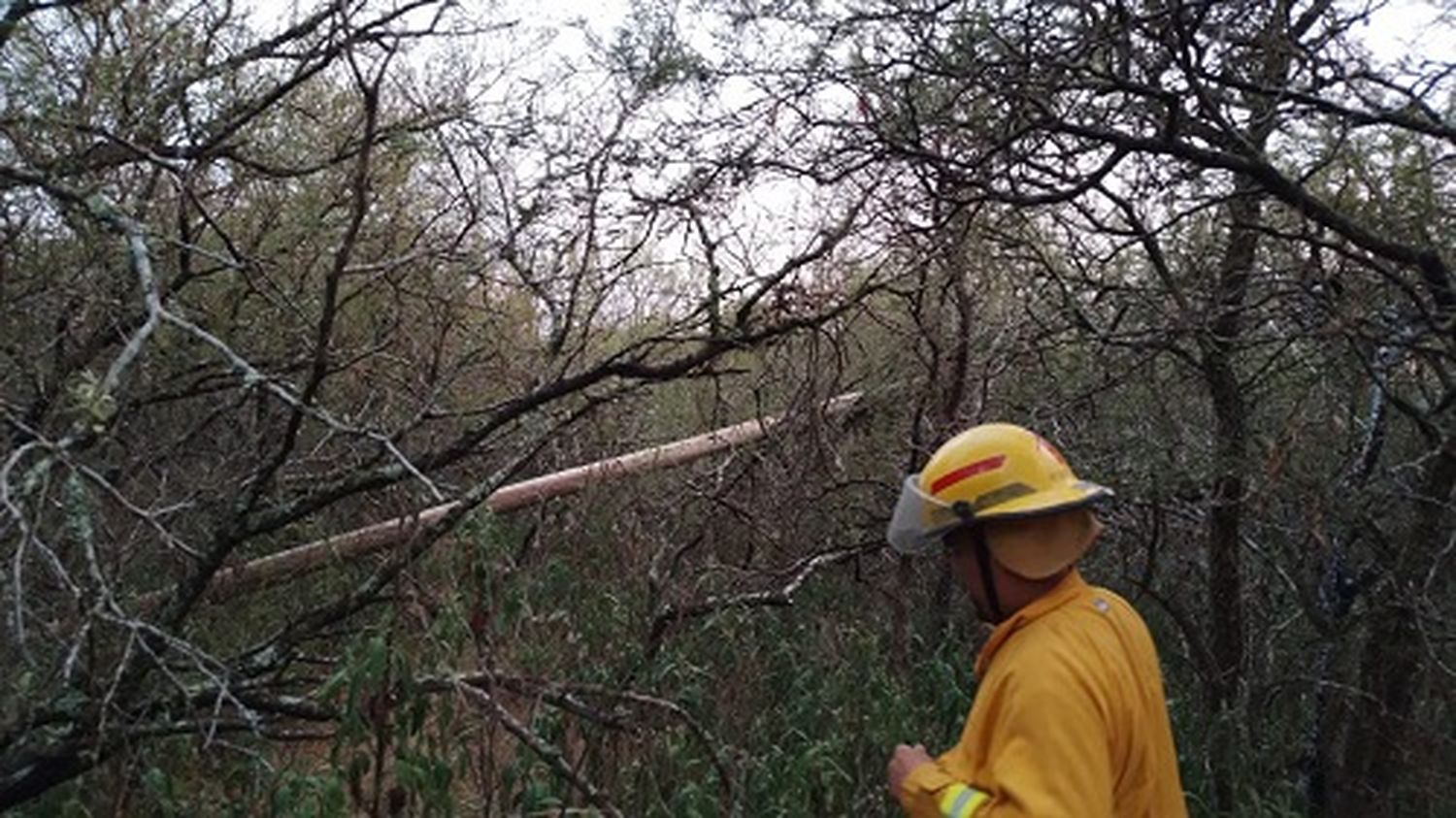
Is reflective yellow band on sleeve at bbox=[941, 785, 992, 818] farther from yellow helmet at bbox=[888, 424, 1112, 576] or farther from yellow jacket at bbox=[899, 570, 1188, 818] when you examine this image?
yellow helmet at bbox=[888, 424, 1112, 576]

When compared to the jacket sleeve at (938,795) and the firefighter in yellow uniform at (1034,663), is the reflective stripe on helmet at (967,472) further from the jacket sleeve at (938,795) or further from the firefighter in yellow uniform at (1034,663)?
the jacket sleeve at (938,795)

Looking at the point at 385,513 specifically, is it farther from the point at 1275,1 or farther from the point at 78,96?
the point at 1275,1

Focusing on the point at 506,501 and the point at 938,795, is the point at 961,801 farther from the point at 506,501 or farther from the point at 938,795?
the point at 506,501

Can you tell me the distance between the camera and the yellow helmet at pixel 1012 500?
7.96 feet

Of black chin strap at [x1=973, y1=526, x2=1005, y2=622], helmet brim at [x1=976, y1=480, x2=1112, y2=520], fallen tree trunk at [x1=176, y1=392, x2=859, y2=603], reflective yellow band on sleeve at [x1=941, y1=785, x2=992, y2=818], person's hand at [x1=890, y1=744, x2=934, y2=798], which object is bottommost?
reflective yellow band on sleeve at [x1=941, y1=785, x2=992, y2=818]

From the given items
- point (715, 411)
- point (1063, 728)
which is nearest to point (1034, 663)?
point (1063, 728)

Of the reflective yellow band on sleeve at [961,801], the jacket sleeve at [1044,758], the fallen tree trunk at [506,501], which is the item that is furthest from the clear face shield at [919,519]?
the fallen tree trunk at [506,501]

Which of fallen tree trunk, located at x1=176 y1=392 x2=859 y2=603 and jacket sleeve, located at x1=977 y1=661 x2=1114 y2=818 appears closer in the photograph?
jacket sleeve, located at x1=977 y1=661 x2=1114 y2=818

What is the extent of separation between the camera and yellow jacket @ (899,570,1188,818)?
214 cm

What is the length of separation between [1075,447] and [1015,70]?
6.13ft

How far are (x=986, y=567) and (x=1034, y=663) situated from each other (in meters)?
0.26

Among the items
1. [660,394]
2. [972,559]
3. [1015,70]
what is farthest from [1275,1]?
[660,394]

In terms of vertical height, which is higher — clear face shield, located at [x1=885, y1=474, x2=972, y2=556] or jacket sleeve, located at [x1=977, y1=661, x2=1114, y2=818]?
clear face shield, located at [x1=885, y1=474, x2=972, y2=556]

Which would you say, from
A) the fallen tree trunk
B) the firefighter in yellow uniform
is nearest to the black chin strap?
the firefighter in yellow uniform
